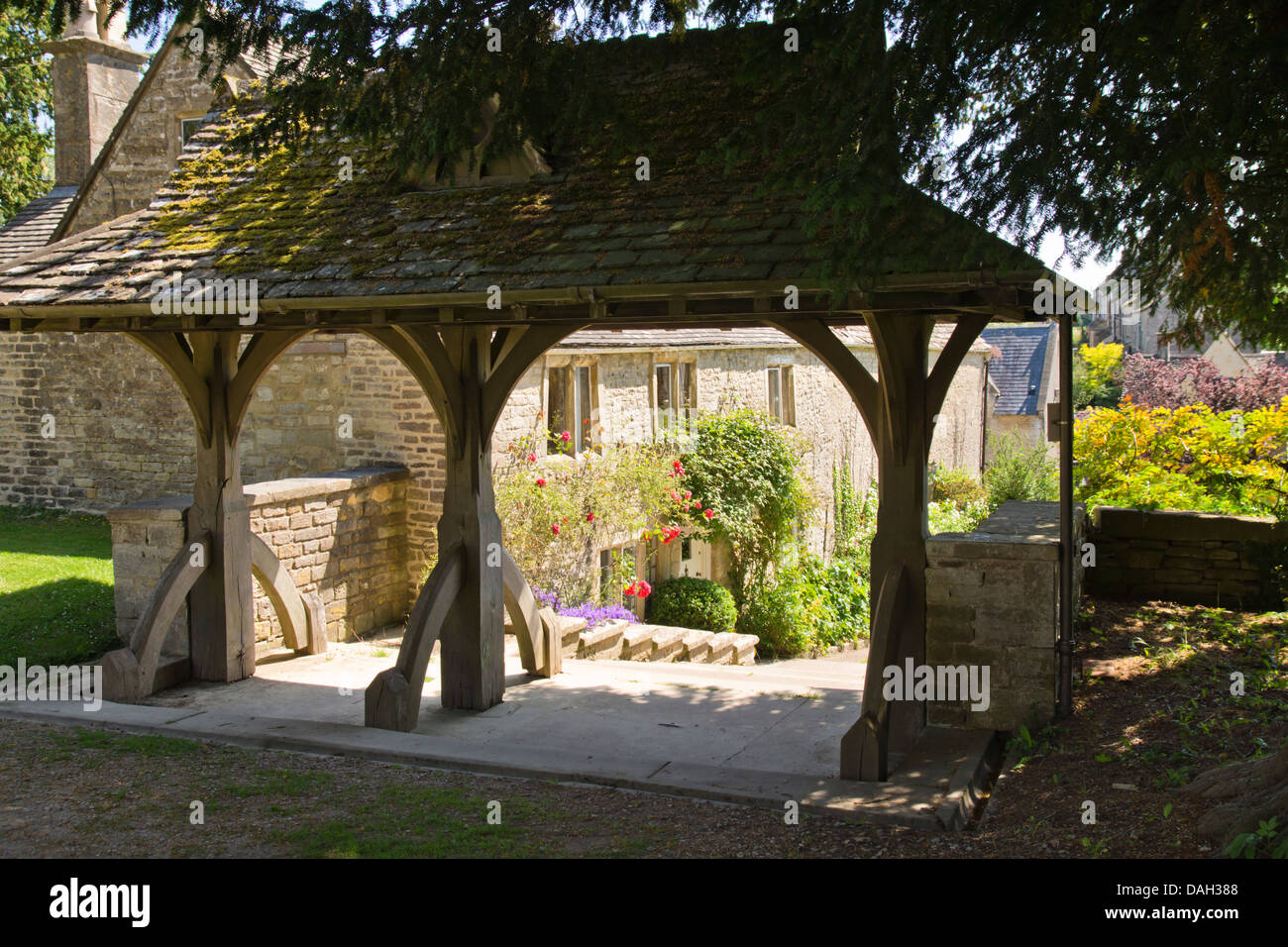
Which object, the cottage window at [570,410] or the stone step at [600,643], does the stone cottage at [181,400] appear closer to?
the cottage window at [570,410]

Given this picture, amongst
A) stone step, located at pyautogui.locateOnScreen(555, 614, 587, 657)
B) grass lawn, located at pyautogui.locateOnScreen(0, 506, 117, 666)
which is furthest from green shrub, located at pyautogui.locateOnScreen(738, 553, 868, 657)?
grass lawn, located at pyautogui.locateOnScreen(0, 506, 117, 666)

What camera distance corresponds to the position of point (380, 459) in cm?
1291

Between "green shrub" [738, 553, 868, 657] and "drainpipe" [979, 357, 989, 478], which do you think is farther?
"drainpipe" [979, 357, 989, 478]

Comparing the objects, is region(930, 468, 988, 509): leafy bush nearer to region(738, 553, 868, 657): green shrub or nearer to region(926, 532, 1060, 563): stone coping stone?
region(738, 553, 868, 657): green shrub

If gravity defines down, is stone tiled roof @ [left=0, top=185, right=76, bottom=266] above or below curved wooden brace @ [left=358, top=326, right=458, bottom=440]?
above

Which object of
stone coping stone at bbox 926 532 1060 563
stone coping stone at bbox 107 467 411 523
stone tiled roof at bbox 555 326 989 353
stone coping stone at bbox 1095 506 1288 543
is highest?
stone tiled roof at bbox 555 326 989 353

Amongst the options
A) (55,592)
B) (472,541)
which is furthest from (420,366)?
(55,592)

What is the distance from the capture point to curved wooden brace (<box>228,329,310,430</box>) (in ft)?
27.0

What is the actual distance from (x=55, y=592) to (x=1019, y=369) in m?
27.3

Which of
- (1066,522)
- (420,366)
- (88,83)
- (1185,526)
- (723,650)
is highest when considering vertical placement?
(88,83)

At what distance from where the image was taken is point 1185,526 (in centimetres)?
957

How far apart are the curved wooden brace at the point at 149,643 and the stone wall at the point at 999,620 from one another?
5.60 meters

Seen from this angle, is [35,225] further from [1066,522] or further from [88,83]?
[1066,522]

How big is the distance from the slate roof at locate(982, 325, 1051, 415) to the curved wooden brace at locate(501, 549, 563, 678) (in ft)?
77.8
